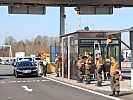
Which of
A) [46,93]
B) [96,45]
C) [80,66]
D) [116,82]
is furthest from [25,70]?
[116,82]

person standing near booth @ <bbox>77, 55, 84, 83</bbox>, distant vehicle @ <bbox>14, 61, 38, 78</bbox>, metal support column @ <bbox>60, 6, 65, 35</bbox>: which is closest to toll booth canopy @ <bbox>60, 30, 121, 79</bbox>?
person standing near booth @ <bbox>77, 55, 84, 83</bbox>

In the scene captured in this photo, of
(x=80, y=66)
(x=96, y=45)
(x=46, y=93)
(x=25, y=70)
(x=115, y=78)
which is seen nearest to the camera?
(x=115, y=78)

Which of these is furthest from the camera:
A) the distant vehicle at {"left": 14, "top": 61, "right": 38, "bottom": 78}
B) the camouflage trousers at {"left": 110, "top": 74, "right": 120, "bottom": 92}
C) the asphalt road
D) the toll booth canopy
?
the distant vehicle at {"left": 14, "top": 61, "right": 38, "bottom": 78}

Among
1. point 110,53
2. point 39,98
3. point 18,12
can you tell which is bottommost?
point 39,98

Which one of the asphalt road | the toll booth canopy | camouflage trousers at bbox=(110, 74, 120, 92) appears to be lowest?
the asphalt road

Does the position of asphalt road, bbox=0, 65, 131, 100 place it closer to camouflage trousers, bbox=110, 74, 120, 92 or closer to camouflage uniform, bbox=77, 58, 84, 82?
camouflage trousers, bbox=110, 74, 120, 92

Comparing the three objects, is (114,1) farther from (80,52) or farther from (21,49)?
(21,49)

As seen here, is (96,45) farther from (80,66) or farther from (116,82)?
(116,82)

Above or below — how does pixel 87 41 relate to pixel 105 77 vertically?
above

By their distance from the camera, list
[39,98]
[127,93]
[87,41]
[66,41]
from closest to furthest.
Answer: [39,98]
[127,93]
[87,41]
[66,41]

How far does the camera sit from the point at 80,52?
27594mm

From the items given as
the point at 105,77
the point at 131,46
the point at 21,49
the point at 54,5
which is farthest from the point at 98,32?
the point at 21,49

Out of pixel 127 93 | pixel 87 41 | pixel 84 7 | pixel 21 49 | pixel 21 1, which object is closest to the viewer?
pixel 127 93

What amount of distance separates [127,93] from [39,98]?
4216mm
